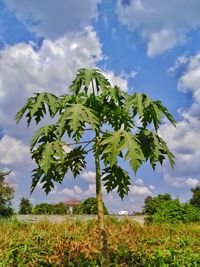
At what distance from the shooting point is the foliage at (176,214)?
57.2 ft

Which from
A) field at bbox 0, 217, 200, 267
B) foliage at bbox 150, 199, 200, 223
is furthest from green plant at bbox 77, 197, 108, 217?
field at bbox 0, 217, 200, 267

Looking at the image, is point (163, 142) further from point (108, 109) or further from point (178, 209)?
point (178, 209)

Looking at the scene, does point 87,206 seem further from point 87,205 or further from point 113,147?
point 113,147

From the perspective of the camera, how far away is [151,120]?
471 cm

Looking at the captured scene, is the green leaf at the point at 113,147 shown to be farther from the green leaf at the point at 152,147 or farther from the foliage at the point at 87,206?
the foliage at the point at 87,206

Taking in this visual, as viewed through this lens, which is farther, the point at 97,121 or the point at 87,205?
the point at 87,205

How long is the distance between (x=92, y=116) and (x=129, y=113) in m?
0.54

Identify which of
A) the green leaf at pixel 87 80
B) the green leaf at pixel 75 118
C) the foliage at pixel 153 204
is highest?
the foliage at pixel 153 204

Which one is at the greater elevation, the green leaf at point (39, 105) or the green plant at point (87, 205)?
the green plant at point (87, 205)

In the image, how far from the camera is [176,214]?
17.7m

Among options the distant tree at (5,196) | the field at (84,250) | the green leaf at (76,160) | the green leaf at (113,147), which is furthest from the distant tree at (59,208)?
the green leaf at (113,147)

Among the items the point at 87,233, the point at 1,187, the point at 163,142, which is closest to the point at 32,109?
the point at 163,142

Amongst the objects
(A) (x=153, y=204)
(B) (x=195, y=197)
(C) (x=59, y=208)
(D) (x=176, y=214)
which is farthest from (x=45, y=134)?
(B) (x=195, y=197)

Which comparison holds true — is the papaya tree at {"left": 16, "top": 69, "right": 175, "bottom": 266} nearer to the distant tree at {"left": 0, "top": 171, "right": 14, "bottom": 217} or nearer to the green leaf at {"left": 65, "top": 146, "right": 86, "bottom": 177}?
the green leaf at {"left": 65, "top": 146, "right": 86, "bottom": 177}
